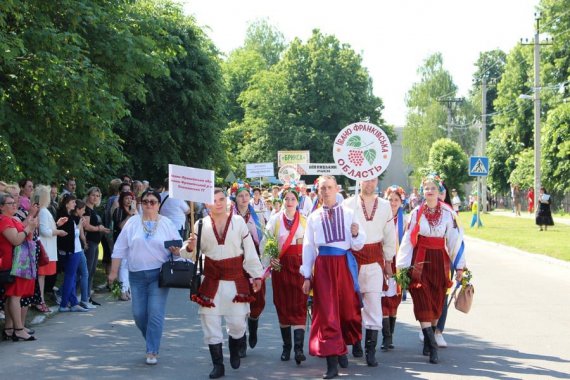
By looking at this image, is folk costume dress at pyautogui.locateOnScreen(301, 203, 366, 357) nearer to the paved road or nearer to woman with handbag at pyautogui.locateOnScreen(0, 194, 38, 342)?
the paved road

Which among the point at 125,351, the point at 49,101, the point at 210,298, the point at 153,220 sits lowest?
the point at 125,351

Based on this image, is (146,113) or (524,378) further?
(146,113)

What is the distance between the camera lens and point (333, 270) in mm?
9008

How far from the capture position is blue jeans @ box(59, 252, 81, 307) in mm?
13906

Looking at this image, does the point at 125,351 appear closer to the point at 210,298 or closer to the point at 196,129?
the point at 210,298

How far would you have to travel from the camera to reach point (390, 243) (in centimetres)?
995

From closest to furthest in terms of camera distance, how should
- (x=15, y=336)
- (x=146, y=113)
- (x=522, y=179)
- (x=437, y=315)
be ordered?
(x=437, y=315), (x=15, y=336), (x=146, y=113), (x=522, y=179)

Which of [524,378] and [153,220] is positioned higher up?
[153,220]

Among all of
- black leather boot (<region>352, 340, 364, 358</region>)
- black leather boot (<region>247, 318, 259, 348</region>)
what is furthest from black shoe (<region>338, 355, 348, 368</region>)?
black leather boot (<region>247, 318, 259, 348</region>)

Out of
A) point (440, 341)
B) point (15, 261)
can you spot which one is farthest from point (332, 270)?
point (15, 261)

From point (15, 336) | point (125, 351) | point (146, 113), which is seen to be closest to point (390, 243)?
point (125, 351)

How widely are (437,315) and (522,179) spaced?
55.8 metres

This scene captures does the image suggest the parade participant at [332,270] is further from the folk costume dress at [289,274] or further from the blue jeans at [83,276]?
the blue jeans at [83,276]

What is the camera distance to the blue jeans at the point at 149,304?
31.3ft
